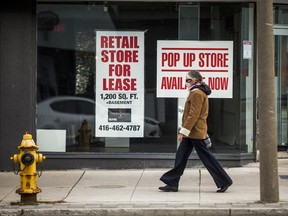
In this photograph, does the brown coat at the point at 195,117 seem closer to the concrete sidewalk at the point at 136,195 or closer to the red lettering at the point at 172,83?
the concrete sidewalk at the point at 136,195

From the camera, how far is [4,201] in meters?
10.3

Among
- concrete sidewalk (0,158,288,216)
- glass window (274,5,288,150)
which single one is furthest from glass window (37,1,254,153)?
glass window (274,5,288,150)

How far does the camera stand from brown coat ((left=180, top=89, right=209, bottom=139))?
1071cm

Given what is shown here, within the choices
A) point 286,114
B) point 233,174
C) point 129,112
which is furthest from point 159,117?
point 286,114

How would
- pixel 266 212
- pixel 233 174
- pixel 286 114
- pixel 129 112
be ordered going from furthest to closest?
pixel 286 114 < pixel 129 112 < pixel 233 174 < pixel 266 212

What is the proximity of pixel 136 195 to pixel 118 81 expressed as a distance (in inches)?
136

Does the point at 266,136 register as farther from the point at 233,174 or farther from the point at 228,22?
the point at 228,22

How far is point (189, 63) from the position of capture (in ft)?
44.8

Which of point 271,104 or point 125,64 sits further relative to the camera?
point 125,64

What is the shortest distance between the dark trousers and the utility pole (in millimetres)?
1047

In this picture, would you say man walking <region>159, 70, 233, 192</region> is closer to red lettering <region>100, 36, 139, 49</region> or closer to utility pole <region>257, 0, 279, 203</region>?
utility pole <region>257, 0, 279, 203</region>

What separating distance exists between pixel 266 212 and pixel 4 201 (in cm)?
384

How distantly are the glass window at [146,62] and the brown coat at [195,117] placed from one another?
2.79m

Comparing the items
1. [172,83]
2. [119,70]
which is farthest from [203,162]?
[119,70]
